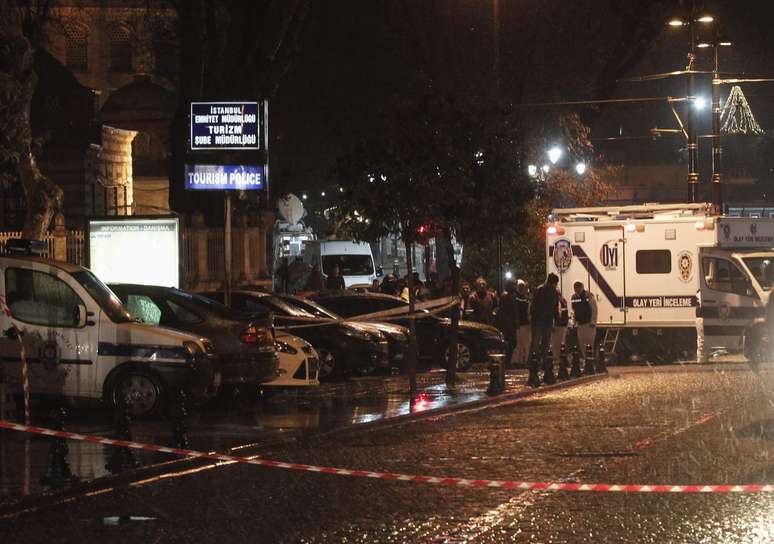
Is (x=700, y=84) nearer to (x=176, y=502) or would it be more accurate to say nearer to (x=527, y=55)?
(x=527, y=55)

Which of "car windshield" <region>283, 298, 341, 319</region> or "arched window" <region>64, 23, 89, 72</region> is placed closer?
"car windshield" <region>283, 298, 341, 319</region>

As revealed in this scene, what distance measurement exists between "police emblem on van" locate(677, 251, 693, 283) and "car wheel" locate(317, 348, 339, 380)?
25.9ft

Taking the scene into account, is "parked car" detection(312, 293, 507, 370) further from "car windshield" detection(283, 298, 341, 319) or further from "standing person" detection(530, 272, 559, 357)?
"car windshield" detection(283, 298, 341, 319)

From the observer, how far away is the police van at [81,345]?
15094mm

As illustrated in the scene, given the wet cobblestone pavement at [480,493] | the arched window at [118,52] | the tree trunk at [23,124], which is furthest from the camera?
the arched window at [118,52]

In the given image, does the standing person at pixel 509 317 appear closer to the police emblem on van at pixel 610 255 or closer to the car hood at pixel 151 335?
the police emblem on van at pixel 610 255

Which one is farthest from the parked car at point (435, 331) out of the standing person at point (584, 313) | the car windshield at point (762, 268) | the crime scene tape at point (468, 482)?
the crime scene tape at point (468, 482)

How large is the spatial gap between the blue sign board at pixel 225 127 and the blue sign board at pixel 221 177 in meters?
0.35

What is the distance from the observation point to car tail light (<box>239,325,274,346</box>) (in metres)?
16.9

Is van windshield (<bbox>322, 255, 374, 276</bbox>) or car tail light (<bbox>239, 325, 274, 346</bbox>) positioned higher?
van windshield (<bbox>322, 255, 374, 276</bbox>)

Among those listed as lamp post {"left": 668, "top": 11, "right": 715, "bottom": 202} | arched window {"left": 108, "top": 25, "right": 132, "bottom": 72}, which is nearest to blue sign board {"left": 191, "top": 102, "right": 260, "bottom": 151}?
lamp post {"left": 668, "top": 11, "right": 715, "bottom": 202}

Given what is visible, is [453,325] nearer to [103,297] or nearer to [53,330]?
[103,297]

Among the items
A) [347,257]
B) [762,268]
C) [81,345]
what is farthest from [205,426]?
[347,257]

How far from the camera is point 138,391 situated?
1533 centimetres
